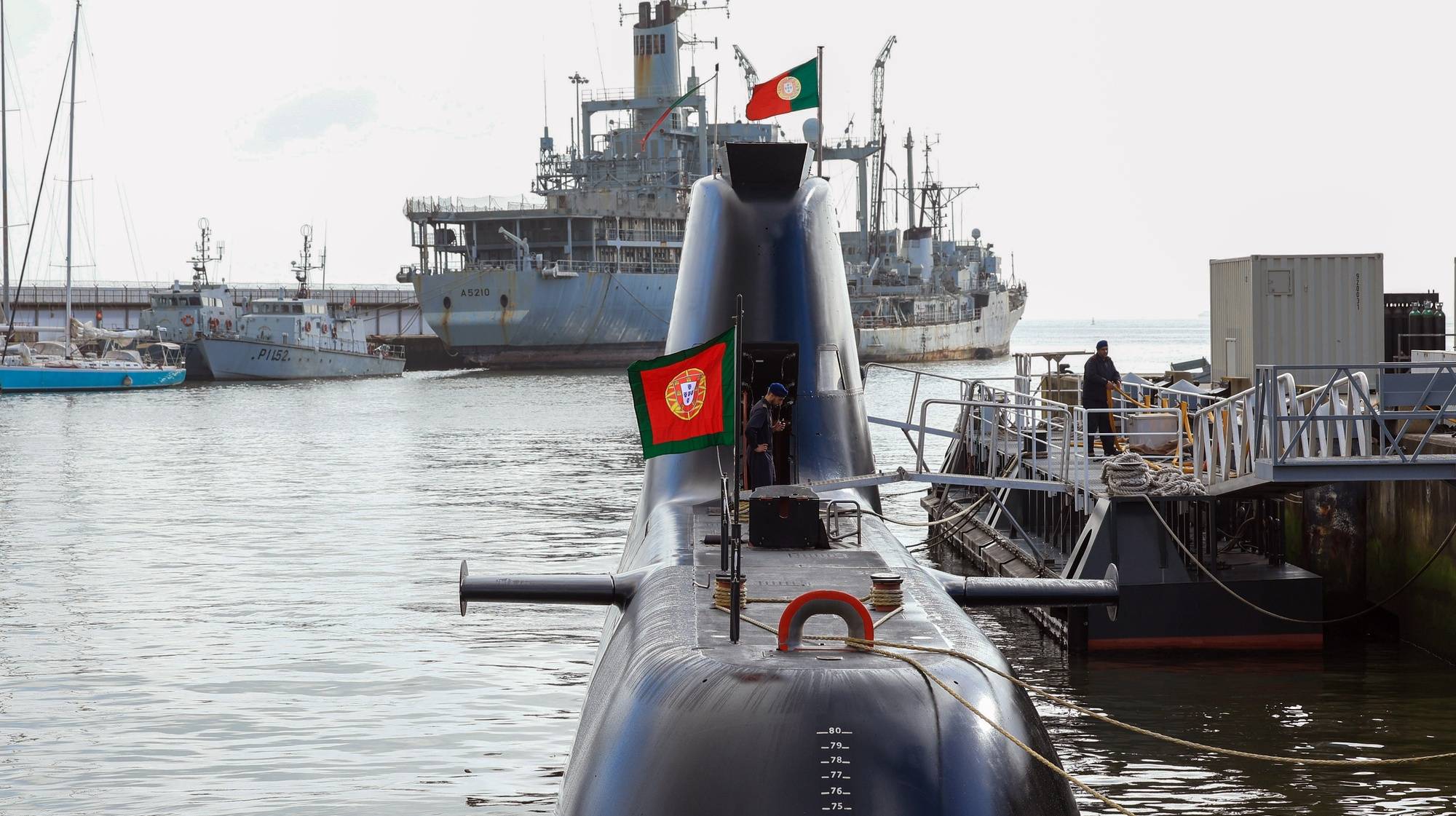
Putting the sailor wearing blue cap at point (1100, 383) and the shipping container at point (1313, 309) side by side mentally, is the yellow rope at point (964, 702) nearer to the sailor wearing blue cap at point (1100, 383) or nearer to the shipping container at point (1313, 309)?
the sailor wearing blue cap at point (1100, 383)

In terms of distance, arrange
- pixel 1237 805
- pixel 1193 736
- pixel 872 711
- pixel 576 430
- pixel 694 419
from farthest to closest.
A: 1. pixel 576 430
2. pixel 1193 736
3. pixel 1237 805
4. pixel 694 419
5. pixel 872 711

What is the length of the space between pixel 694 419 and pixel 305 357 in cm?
8659

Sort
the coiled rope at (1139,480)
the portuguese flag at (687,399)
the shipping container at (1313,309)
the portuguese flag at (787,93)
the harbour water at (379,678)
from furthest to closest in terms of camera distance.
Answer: the shipping container at (1313,309) < the portuguese flag at (787,93) < the coiled rope at (1139,480) < the harbour water at (379,678) < the portuguese flag at (687,399)

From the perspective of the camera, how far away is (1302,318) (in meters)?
23.5

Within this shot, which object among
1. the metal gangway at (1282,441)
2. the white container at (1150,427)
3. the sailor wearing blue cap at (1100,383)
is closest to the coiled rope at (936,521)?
the metal gangway at (1282,441)

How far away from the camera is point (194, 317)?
90375 mm

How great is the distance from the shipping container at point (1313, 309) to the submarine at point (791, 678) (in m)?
12.7

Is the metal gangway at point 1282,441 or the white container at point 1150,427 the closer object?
the metal gangway at point 1282,441

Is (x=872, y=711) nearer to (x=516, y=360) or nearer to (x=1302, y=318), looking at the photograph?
(x=1302, y=318)

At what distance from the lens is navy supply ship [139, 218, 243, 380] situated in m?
Result: 90.1

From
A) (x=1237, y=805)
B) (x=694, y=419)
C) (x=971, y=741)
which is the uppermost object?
(x=694, y=419)

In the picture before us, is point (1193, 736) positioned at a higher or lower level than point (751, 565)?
lower

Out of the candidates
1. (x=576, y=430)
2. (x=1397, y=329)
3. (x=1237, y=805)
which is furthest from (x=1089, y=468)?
(x=576, y=430)

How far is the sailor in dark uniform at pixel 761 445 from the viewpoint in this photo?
1289 centimetres
